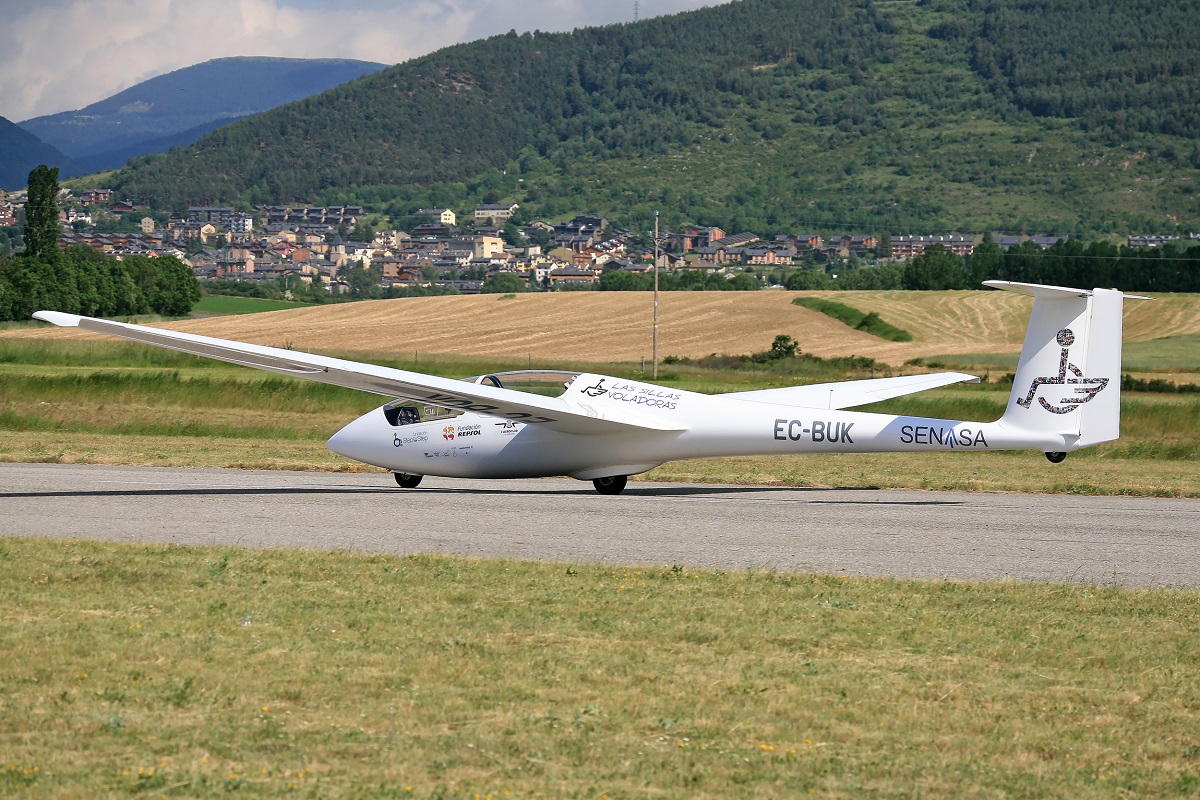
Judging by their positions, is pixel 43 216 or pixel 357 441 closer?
pixel 357 441

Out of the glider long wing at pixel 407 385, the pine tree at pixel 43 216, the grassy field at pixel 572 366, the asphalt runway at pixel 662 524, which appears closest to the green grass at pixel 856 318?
the grassy field at pixel 572 366

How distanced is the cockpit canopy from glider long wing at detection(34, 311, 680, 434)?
0.99 feet

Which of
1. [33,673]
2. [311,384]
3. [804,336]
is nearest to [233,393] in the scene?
[311,384]

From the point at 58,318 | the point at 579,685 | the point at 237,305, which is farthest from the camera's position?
the point at 237,305

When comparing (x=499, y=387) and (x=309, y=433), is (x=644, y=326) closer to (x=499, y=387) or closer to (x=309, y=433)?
(x=309, y=433)

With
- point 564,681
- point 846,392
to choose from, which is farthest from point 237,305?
point 564,681

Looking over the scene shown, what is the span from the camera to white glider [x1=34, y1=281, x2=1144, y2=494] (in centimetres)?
1803

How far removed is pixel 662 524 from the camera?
1673 centimetres

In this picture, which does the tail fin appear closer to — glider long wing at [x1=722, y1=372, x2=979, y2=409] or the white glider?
the white glider

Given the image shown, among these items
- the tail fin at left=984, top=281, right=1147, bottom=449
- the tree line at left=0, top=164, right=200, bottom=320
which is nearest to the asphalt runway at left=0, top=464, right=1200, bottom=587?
the tail fin at left=984, top=281, right=1147, bottom=449

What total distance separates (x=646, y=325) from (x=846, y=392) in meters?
63.6

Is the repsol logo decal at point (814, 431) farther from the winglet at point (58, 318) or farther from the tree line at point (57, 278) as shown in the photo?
the tree line at point (57, 278)

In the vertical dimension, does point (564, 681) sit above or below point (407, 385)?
below

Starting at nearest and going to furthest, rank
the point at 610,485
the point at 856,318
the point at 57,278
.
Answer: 1. the point at 610,485
2. the point at 856,318
3. the point at 57,278
